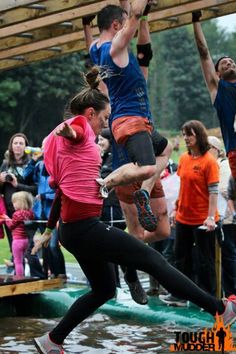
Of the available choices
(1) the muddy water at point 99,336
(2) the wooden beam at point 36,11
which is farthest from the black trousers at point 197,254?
(2) the wooden beam at point 36,11

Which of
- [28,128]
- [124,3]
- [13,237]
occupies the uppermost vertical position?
[28,128]

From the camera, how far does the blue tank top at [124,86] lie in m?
7.31

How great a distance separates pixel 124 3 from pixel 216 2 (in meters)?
1.47

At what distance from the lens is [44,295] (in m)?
10.4

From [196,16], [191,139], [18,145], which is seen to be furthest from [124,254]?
[18,145]

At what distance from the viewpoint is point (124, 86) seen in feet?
24.3

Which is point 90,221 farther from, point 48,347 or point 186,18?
point 186,18

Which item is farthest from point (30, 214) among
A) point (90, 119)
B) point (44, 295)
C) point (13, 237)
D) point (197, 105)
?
point (197, 105)

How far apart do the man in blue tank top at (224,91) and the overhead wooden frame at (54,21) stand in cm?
84

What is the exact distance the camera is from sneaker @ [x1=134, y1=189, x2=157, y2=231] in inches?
282

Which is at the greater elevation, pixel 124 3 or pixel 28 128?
pixel 28 128

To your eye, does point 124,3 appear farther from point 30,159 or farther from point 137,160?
point 30,159

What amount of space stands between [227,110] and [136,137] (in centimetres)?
125

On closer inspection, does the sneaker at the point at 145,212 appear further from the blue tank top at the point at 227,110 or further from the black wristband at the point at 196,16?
the black wristband at the point at 196,16
